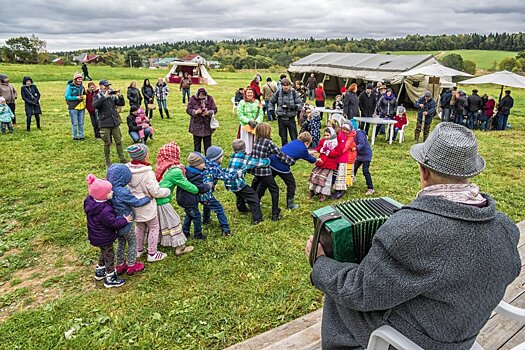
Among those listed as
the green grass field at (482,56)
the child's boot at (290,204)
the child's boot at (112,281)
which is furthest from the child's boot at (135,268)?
the green grass field at (482,56)

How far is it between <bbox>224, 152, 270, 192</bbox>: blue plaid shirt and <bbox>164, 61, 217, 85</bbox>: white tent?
26.7 meters

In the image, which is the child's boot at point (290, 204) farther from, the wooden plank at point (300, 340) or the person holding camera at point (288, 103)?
the wooden plank at point (300, 340)

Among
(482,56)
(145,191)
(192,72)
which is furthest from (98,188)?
(482,56)

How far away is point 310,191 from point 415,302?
5.40m

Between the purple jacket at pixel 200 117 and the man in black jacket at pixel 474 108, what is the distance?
10.6 metres

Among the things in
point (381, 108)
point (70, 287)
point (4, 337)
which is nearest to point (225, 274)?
point (70, 287)

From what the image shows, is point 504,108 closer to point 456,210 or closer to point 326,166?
point 326,166

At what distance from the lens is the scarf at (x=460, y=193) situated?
4.91 feet

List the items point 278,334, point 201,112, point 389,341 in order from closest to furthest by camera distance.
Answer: point 389,341, point 278,334, point 201,112

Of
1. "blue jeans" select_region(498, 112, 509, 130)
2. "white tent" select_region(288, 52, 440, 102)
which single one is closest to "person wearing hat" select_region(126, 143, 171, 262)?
"blue jeans" select_region(498, 112, 509, 130)

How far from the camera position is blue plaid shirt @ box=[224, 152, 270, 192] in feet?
17.9

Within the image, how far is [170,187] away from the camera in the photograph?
478cm

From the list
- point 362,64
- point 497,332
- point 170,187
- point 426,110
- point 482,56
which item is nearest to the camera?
point 497,332

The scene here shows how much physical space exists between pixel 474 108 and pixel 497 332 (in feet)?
44.3
